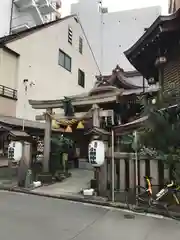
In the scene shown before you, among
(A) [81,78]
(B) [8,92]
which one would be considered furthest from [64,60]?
(B) [8,92]

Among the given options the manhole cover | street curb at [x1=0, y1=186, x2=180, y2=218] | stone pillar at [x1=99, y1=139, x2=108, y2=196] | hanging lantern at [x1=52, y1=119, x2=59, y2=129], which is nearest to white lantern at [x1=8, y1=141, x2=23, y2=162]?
street curb at [x1=0, y1=186, x2=180, y2=218]

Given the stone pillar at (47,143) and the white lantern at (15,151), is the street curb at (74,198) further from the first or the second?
the stone pillar at (47,143)

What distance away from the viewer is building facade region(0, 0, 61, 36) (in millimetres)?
23703

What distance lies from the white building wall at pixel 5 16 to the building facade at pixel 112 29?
12.3m

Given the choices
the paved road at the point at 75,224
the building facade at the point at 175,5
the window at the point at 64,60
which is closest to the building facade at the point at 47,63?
the window at the point at 64,60

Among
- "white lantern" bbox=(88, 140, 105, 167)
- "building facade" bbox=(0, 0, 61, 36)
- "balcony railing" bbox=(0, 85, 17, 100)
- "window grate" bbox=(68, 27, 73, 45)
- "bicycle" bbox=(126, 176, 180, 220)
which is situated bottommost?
"bicycle" bbox=(126, 176, 180, 220)

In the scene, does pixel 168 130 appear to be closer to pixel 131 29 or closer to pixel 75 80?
pixel 75 80

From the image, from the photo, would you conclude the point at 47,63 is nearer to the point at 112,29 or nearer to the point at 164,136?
the point at 164,136

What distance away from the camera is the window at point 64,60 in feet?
79.1

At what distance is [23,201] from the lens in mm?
9477

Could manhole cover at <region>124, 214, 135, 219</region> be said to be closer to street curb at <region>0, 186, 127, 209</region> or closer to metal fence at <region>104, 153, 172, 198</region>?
street curb at <region>0, 186, 127, 209</region>

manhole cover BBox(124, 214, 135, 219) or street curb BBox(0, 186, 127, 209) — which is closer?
manhole cover BBox(124, 214, 135, 219)

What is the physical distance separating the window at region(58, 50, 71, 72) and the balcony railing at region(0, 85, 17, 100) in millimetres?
6665

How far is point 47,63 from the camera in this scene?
21.9m
